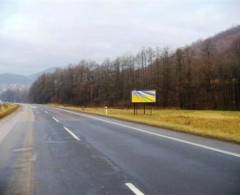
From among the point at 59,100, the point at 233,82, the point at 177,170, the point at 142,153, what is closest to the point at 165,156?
the point at 142,153

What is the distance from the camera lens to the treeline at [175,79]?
262 ft

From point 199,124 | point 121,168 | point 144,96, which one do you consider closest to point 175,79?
point 144,96

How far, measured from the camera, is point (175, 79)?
8794cm

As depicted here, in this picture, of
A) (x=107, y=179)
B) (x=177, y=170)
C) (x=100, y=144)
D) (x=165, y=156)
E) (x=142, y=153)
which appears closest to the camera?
(x=107, y=179)

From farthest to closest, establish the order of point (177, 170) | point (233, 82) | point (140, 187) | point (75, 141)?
point (233, 82), point (75, 141), point (177, 170), point (140, 187)

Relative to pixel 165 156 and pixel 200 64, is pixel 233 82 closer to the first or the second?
pixel 200 64

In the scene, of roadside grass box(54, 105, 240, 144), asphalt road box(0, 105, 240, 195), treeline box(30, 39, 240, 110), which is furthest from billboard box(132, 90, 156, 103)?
treeline box(30, 39, 240, 110)

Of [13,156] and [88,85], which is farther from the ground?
[88,85]

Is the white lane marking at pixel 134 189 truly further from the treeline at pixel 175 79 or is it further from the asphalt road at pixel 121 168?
the treeline at pixel 175 79

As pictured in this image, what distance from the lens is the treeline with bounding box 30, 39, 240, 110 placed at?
79.8 metres

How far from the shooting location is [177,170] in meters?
8.62

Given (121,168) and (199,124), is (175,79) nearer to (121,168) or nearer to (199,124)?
(199,124)

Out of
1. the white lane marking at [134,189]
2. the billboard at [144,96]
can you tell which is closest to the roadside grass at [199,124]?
the billboard at [144,96]

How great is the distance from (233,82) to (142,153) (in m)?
69.7
